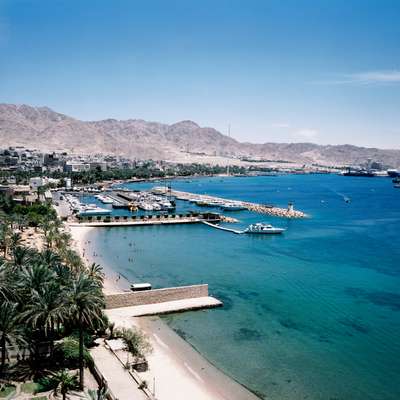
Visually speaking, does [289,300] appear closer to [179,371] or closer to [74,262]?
[179,371]

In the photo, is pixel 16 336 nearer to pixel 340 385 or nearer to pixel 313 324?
pixel 340 385

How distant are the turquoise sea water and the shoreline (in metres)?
0.85

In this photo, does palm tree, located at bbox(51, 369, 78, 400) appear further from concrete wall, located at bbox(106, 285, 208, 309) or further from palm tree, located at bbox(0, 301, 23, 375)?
concrete wall, located at bbox(106, 285, 208, 309)

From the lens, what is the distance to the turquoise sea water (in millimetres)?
27878

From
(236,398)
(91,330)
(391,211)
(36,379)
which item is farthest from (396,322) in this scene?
(391,211)

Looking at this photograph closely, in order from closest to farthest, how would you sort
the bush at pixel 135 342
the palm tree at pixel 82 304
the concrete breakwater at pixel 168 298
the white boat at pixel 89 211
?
the palm tree at pixel 82 304 < the bush at pixel 135 342 < the concrete breakwater at pixel 168 298 < the white boat at pixel 89 211

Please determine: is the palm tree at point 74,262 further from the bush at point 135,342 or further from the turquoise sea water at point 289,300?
the bush at point 135,342

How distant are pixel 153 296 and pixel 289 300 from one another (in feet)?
41.4

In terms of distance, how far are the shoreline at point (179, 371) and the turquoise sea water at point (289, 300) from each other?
850 mm

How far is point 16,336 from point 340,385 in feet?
59.7

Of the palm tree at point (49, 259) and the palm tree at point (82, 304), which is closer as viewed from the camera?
the palm tree at point (82, 304)

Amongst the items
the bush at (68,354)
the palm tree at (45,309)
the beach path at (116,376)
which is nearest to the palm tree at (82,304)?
the palm tree at (45,309)

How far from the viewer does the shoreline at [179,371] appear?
24.7 m

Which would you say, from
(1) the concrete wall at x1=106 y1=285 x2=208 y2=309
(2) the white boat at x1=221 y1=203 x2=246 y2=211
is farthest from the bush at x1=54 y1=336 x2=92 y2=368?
(2) the white boat at x1=221 y1=203 x2=246 y2=211
